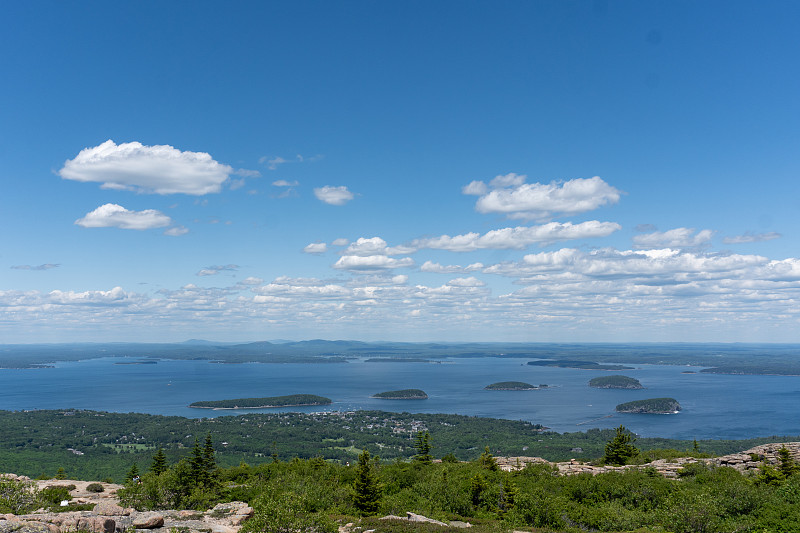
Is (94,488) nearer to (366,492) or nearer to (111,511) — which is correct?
(111,511)

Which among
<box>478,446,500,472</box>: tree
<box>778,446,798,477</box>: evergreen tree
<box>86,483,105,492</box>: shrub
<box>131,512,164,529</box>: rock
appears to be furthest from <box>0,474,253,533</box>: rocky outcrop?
<box>778,446,798,477</box>: evergreen tree

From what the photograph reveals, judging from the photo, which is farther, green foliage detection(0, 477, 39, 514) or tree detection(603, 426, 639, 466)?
tree detection(603, 426, 639, 466)

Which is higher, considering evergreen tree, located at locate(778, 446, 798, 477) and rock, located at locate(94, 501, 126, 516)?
rock, located at locate(94, 501, 126, 516)

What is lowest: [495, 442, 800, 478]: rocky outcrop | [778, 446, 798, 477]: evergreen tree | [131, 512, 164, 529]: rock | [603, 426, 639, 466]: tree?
[603, 426, 639, 466]: tree

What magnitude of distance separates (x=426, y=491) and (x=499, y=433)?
144 meters

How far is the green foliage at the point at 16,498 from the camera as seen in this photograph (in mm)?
34531

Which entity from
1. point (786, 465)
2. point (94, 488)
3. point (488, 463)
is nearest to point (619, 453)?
point (488, 463)

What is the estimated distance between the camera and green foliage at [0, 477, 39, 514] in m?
34.5

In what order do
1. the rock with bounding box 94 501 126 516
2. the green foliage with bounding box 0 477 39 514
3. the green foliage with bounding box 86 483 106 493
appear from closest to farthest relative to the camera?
the rock with bounding box 94 501 126 516, the green foliage with bounding box 0 477 39 514, the green foliage with bounding box 86 483 106 493

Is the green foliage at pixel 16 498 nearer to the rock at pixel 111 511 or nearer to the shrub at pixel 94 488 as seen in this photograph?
the rock at pixel 111 511

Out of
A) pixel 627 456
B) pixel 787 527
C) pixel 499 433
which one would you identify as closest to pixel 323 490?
pixel 787 527

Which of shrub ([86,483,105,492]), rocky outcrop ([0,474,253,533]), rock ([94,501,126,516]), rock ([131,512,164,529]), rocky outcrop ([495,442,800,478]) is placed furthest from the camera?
shrub ([86,483,105,492])

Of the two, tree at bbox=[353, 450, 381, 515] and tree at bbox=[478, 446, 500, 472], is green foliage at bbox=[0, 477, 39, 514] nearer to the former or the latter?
tree at bbox=[353, 450, 381, 515]

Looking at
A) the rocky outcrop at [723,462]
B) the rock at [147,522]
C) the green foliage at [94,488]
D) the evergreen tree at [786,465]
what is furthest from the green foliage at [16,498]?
the evergreen tree at [786,465]
